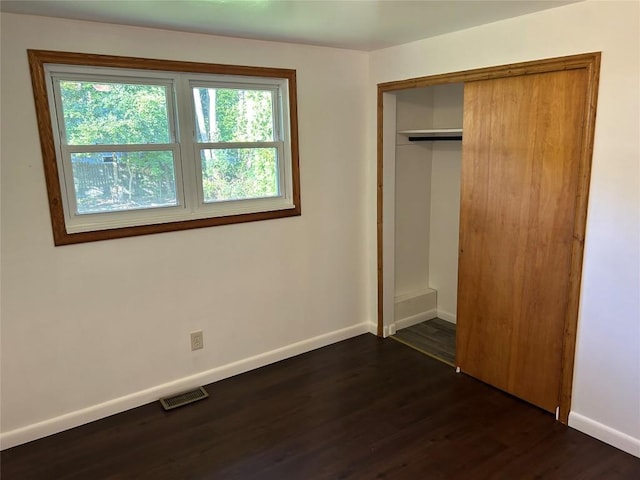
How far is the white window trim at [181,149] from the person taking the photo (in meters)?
2.57

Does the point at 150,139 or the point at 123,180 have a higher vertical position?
the point at 150,139

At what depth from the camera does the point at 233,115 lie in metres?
3.14

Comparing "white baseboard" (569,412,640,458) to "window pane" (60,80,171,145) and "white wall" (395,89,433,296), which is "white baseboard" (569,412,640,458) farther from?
"window pane" (60,80,171,145)

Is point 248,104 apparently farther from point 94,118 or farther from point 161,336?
point 161,336

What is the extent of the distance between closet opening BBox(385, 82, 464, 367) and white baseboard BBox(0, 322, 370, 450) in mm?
483

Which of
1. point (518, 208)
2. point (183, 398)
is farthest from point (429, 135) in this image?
point (183, 398)

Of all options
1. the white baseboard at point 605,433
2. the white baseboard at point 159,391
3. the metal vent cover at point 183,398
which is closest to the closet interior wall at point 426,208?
the white baseboard at point 159,391

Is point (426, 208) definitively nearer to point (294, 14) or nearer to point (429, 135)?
point (429, 135)

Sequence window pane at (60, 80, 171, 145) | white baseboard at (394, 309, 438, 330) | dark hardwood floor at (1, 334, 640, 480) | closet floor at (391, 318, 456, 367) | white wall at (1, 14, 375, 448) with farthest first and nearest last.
Result: white baseboard at (394, 309, 438, 330), closet floor at (391, 318, 456, 367), window pane at (60, 80, 171, 145), white wall at (1, 14, 375, 448), dark hardwood floor at (1, 334, 640, 480)

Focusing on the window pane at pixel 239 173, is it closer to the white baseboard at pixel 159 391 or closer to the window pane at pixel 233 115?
the window pane at pixel 233 115

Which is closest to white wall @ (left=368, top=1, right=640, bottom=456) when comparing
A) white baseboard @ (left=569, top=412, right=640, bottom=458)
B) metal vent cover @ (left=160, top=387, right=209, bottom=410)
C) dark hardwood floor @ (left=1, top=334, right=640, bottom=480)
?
white baseboard @ (left=569, top=412, right=640, bottom=458)

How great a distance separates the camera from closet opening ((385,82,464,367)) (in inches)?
150

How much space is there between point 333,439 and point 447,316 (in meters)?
2.03

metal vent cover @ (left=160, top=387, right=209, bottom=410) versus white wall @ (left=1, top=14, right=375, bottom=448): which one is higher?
white wall @ (left=1, top=14, right=375, bottom=448)
